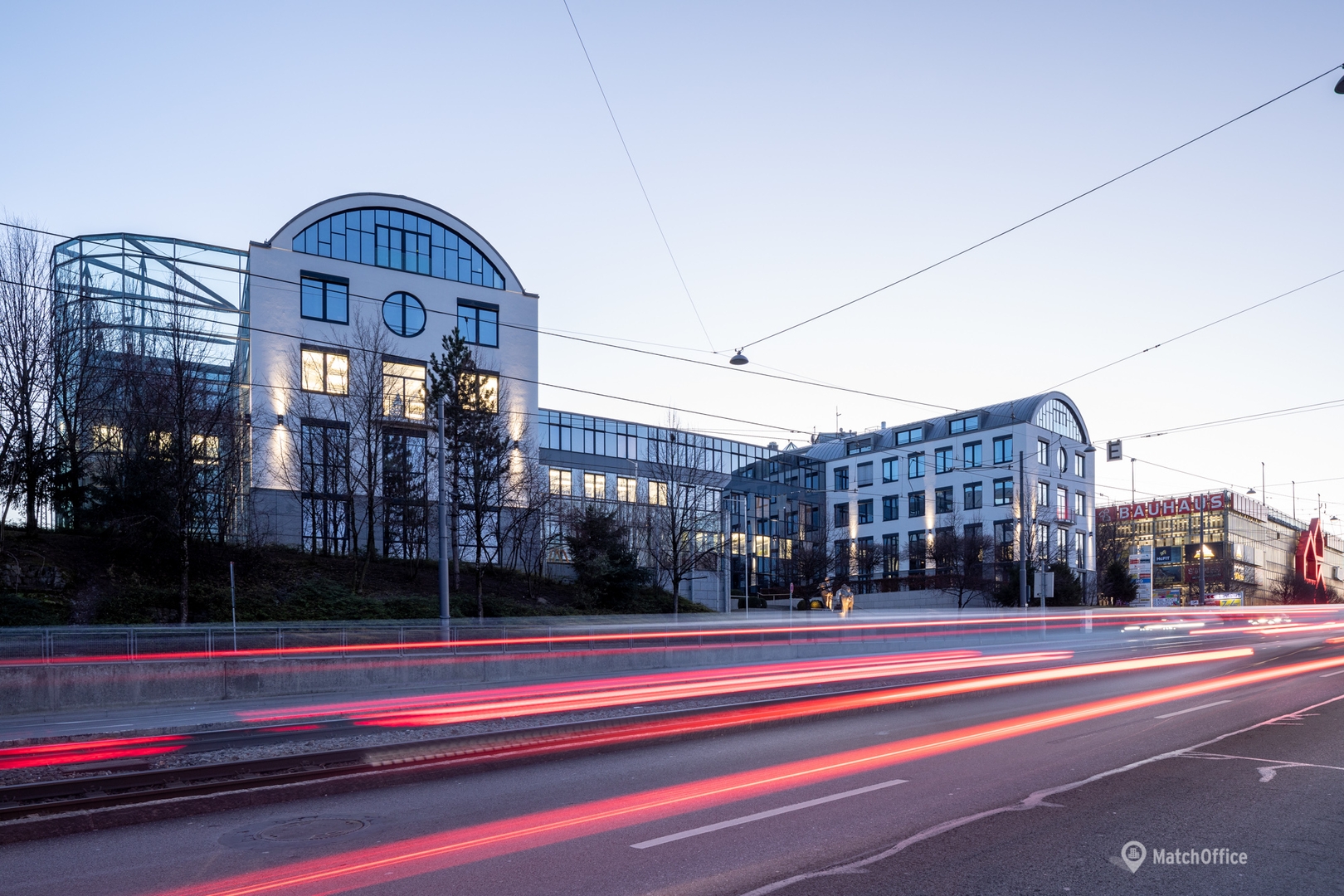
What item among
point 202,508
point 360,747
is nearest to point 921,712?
point 360,747

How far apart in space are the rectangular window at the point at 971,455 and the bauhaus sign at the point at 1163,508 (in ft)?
94.9

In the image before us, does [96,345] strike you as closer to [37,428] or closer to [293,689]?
[37,428]

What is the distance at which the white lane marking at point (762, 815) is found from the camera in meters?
7.95

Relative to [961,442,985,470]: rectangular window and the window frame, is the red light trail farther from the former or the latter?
[961,442,985,470]: rectangular window

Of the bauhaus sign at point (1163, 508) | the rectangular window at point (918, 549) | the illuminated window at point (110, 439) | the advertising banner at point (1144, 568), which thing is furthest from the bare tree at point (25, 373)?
the bauhaus sign at point (1163, 508)

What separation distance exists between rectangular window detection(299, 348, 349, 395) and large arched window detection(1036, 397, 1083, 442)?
51819 millimetres

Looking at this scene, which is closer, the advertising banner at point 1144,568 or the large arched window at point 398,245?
the large arched window at point 398,245

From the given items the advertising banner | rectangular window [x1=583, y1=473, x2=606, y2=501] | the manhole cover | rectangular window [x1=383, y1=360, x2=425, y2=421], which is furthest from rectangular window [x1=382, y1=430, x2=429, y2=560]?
the advertising banner

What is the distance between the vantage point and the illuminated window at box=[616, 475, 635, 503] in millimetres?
73000

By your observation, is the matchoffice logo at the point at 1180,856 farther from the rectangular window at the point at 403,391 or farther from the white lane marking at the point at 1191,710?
the rectangular window at the point at 403,391

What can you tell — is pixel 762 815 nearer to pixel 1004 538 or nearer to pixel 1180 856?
pixel 1180 856

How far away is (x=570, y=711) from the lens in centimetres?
1669

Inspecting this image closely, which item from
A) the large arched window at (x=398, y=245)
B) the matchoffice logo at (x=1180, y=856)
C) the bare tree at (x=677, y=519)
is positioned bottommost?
the matchoffice logo at (x=1180, y=856)

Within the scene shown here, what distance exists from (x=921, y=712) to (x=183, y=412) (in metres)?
24.6
